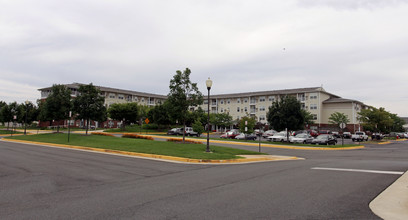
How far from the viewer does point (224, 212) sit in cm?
576

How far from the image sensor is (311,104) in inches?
2906

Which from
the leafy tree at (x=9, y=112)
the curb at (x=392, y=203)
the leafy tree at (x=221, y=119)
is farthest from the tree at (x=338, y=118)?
the leafy tree at (x=9, y=112)

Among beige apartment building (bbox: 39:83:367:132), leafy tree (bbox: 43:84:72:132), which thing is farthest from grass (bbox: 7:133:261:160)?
beige apartment building (bbox: 39:83:367:132)

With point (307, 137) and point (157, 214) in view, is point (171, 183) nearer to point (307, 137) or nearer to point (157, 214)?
point (157, 214)

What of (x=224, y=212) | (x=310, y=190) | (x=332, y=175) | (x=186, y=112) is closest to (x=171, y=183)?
(x=224, y=212)

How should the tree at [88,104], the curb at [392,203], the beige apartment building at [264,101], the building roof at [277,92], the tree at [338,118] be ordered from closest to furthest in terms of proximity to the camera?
the curb at [392,203] < the tree at [88,104] < the tree at [338,118] < the beige apartment building at [264,101] < the building roof at [277,92]

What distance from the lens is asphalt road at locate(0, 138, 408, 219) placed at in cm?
568

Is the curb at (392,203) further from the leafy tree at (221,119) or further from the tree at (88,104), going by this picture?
the leafy tree at (221,119)

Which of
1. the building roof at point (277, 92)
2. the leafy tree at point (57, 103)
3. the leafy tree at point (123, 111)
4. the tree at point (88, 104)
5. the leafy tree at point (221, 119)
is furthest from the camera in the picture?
the building roof at point (277, 92)

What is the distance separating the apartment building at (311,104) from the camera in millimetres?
72250

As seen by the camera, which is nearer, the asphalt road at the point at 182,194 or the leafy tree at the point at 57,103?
the asphalt road at the point at 182,194

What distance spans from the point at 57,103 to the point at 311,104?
60.2m

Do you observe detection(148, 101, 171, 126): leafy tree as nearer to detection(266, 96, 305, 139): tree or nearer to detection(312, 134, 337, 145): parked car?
detection(266, 96, 305, 139): tree

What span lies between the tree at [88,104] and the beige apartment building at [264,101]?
109ft
